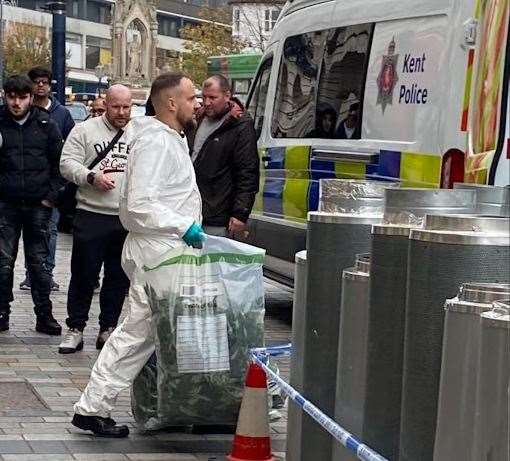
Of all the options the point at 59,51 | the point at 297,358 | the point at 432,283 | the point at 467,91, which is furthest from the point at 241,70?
the point at 432,283

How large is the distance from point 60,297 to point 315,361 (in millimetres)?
7648

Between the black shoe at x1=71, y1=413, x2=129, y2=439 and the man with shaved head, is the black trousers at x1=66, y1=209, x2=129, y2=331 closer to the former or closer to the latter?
the man with shaved head

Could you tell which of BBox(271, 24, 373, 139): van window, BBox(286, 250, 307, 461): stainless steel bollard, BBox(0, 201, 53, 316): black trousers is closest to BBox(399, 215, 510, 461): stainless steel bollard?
BBox(286, 250, 307, 461): stainless steel bollard

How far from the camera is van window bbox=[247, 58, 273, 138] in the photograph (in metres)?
12.3

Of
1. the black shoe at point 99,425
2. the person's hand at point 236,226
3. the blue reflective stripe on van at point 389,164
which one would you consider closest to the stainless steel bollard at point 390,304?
the black shoe at point 99,425

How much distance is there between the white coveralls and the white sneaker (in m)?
2.50

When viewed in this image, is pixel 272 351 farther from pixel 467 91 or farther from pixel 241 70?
pixel 241 70

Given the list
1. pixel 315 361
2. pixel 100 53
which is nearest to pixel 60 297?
pixel 315 361

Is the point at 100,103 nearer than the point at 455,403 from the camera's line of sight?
No

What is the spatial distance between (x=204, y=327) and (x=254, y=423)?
26.0 inches

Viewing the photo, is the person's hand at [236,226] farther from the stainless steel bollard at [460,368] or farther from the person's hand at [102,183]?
the stainless steel bollard at [460,368]

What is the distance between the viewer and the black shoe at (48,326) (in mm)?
10234

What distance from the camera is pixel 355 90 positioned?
9.93 meters

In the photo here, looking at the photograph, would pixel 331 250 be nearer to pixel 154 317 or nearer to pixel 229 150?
pixel 154 317
